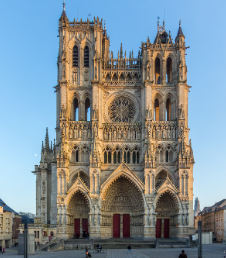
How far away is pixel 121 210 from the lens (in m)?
53.8

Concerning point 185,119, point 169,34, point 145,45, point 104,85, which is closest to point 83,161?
point 104,85

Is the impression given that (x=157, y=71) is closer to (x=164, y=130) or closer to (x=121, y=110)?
(x=121, y=110)

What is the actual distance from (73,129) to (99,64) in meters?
9.63

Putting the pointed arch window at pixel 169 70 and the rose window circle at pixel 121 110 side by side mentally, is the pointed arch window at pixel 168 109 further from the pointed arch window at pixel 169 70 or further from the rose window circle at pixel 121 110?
the rose window circle at pixel 121 110

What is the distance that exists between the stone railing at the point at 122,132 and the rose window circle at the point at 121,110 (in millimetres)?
1769

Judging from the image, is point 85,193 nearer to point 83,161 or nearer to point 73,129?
point 83,161

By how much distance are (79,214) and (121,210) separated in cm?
554

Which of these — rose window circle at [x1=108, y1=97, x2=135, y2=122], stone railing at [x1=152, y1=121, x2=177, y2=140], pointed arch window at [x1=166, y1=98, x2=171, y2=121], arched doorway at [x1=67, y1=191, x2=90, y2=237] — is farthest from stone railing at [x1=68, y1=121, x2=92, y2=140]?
pointed arch window at [x1=166, y1=98, x2=171, y2=121]

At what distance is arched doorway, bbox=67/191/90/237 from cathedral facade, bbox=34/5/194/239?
13cm

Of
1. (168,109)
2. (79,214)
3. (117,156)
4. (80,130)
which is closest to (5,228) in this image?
(79,214)

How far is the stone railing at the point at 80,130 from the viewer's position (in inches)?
2126

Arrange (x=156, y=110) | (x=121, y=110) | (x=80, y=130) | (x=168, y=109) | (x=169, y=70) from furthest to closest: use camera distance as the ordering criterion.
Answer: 1. (x=156, y=110)
2. (x=169, y=70)
3. (x=168, y=109)
4. (x=121, y=110)
5. (x=80, y=130)

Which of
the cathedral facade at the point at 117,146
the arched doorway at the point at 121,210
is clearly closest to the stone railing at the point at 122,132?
the cathedral facade at the point at 117,146

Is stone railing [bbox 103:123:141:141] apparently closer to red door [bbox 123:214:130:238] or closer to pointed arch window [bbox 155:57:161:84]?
pointed arch window [bbox 155:57:161:84]
